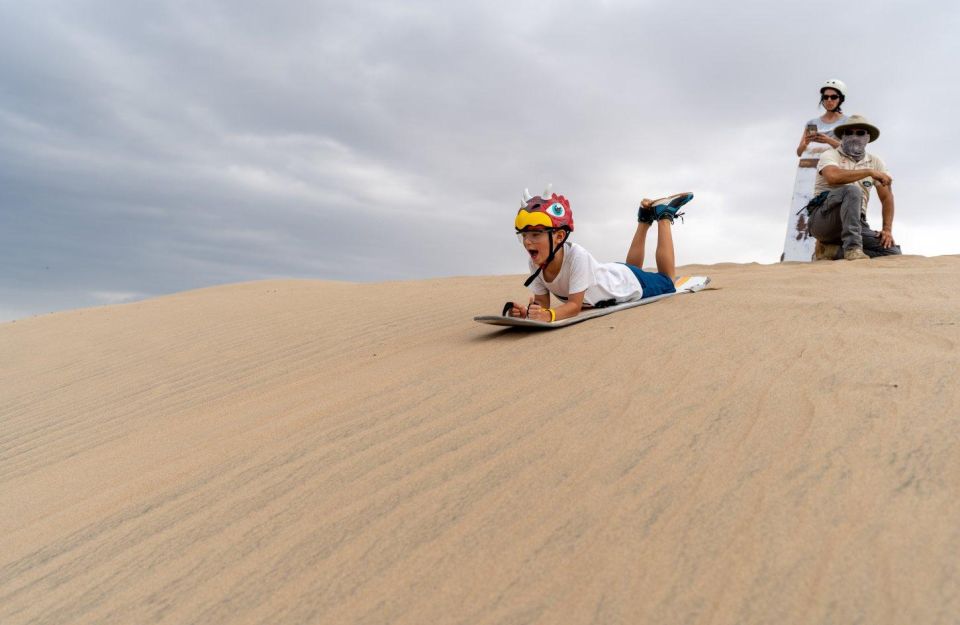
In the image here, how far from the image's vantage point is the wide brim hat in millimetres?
7398

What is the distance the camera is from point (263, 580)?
211 centimetres

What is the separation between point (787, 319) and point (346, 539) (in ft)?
8.88

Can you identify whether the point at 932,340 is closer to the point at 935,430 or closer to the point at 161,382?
the point at 935,430

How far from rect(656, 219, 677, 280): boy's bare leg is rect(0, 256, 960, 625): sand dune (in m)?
1.10

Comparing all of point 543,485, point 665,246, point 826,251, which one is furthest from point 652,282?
point 826,251

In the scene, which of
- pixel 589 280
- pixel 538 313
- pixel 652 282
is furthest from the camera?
pixel 652 282

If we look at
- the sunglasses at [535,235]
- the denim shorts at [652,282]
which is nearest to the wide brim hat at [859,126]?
the denim shorts at [652,282]

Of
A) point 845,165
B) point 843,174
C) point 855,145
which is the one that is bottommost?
point 843,174

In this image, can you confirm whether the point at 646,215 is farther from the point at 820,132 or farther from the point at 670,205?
the point at 820,132

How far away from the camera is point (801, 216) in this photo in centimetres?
937

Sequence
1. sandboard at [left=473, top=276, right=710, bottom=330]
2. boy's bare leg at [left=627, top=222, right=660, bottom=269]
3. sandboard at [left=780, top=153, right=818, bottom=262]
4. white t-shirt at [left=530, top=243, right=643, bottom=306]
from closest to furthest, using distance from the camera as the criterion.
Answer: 1. sandboard at [left=473, top=276, right=710, bottom=330]
2. white t-shirt at [left=530, top=243, right=643, bottom=306]
3. boy's bare leg at [left=627, top=222, right=660, bottom=269]
4. sandboard at [left=780, top=153, right=818, bottom=262]

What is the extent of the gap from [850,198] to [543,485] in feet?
20.9

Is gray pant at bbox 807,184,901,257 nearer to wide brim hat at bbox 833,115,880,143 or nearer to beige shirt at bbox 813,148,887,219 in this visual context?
beige shirt at bbox 813,148,887,219

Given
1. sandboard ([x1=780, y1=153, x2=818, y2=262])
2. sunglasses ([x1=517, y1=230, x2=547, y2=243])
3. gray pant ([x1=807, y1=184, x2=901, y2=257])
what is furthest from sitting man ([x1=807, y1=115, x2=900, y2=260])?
sunglasses ([x1=517, y1=230, x2=547, y2=243])
